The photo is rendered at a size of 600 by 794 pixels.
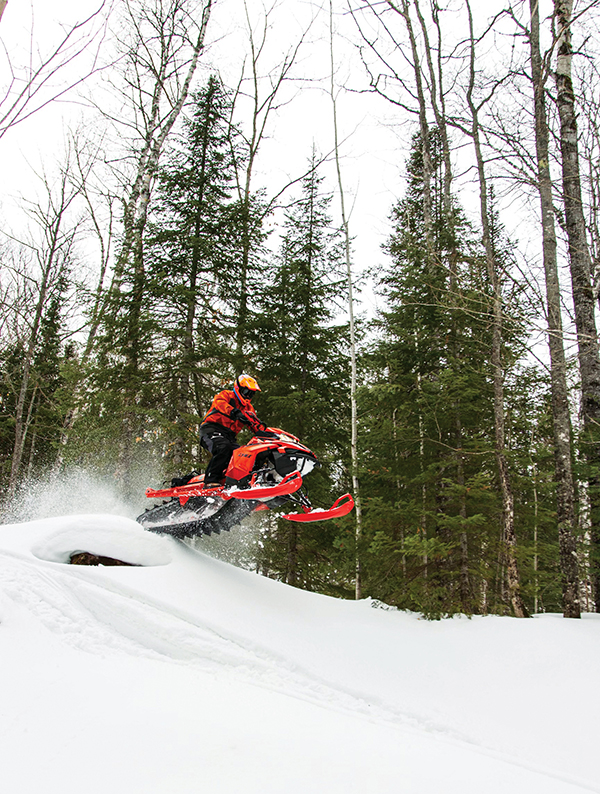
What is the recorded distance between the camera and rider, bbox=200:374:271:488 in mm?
6141

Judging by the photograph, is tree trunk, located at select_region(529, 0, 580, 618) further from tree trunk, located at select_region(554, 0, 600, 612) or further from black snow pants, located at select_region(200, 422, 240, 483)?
black snow pants, located at select_region(200, 422, 240, 483)

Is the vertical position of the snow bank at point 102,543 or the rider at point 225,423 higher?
the rider at point 225,423

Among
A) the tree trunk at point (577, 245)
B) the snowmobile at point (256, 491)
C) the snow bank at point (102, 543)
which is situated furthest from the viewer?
the tree trunk at point (577, 245)

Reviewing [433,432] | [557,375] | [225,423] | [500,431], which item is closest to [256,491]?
[225,423]

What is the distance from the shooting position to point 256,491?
217 inches

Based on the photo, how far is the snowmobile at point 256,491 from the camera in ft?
18.4

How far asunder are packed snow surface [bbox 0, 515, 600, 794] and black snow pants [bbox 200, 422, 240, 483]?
106 centimetres

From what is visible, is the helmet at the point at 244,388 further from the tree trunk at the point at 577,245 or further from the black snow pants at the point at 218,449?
the tree trunk at the point at 577,245

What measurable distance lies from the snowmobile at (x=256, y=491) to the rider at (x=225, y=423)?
0.87 feet

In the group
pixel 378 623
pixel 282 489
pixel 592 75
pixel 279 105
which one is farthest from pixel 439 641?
pixel 279 105

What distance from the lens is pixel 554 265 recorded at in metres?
6.44

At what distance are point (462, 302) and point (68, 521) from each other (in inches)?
251

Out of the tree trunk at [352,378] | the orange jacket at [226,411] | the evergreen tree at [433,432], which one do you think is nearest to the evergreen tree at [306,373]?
the tree trunk at [352,378]

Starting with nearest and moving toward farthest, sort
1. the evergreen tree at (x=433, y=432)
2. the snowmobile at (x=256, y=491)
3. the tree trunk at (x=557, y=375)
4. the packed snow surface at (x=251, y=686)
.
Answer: the packed snow surface at (x=251, y=686)
the snowmobile at (x=256, y=491)
the tree trunk at (x=557, y=375)
the evergreen tree at (x=433, y=432)
